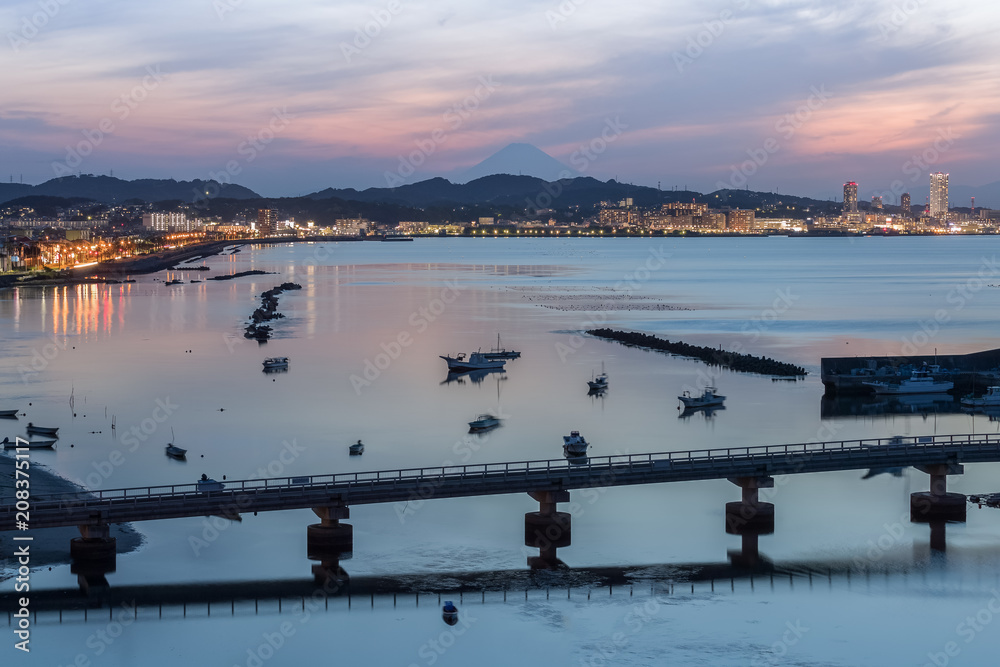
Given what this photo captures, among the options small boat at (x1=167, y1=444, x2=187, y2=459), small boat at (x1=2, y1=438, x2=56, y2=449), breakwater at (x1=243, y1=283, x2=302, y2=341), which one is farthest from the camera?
breakwater at (x1=243, y1=283, x2=302, y2=341)

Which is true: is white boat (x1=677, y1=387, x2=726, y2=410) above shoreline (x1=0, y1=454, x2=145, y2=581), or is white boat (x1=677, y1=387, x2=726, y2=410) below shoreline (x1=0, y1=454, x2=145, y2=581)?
above

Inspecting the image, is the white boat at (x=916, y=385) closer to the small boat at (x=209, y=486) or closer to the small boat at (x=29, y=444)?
the small boat at (x=209, y=486)

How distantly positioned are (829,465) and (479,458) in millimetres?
9944

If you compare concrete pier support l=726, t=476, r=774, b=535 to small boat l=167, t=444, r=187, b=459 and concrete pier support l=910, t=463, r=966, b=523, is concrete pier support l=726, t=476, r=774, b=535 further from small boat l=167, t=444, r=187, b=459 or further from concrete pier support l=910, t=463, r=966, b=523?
small boat l=167, t=444, r=187, b=459

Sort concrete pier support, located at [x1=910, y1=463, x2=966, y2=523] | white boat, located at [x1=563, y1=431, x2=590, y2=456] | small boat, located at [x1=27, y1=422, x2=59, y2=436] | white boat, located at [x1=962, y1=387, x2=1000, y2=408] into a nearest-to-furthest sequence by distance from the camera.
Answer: concrete pier support, located at [x1=910, y1=463, x2=966, y2=523] < white boat, located at [x1=563, y1=431, x2=590, y2=456] < small boat, located at [x1=27, y1=422, x2=59, y2=436] < white boat, located at [x1=962, y1=387, x2=1000, y2=408]

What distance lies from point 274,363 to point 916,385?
2555 centimetres

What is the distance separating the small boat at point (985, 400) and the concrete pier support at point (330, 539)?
25.9 metres

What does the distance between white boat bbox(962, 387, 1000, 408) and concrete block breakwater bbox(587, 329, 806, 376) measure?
8317 mm

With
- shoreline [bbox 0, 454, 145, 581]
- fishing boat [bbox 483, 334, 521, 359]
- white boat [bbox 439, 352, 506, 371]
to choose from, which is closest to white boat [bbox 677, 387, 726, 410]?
white boat [bbox 439, 352, 506, 371]

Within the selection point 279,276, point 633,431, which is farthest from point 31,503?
point 279,276

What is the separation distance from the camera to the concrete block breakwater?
47.6m

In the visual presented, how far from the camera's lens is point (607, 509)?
2536 centimetres

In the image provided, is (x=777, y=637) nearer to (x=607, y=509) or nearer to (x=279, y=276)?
(x=607, y=509)

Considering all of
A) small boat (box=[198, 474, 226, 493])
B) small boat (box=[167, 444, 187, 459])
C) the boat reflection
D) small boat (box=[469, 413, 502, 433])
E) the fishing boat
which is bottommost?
small boat (box=[167, 444, 187, 459])
